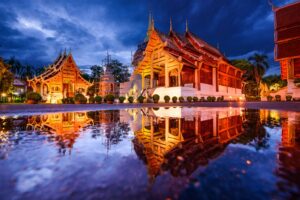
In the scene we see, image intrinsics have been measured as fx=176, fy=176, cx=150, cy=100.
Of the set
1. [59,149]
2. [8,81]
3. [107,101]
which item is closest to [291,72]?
[107,101]

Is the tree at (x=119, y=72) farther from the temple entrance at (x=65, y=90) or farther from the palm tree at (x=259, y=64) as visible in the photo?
the palm tree at (x=259, y=64)

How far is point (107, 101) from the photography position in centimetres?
1988

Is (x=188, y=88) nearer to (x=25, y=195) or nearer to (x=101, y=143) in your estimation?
(x=101, y=143)

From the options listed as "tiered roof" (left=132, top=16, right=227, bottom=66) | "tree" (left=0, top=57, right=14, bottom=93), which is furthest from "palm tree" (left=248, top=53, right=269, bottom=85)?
"tree" (left=0, top=57, right=14, bottom=93)

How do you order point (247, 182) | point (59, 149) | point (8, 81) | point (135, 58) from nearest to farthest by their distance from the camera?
1. point (247, 182)
2. point (59, 149)
3. point (8, 81)
4. point (135, 58)

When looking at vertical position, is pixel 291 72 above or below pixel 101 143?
above

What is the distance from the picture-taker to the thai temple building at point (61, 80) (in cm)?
2533

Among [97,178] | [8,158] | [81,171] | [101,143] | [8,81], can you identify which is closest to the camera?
[97,178]

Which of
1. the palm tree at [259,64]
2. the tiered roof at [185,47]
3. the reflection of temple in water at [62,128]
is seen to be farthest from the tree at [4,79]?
the palm tree at [259,64]

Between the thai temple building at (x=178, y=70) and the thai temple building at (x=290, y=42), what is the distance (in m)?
8.67

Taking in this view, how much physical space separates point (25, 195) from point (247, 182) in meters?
1.70

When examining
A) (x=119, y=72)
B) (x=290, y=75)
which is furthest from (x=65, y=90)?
(x=290, y=75)

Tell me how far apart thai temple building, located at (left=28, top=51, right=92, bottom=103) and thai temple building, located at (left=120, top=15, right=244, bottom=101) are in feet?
29.8

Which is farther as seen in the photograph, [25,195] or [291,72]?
[291,72]
